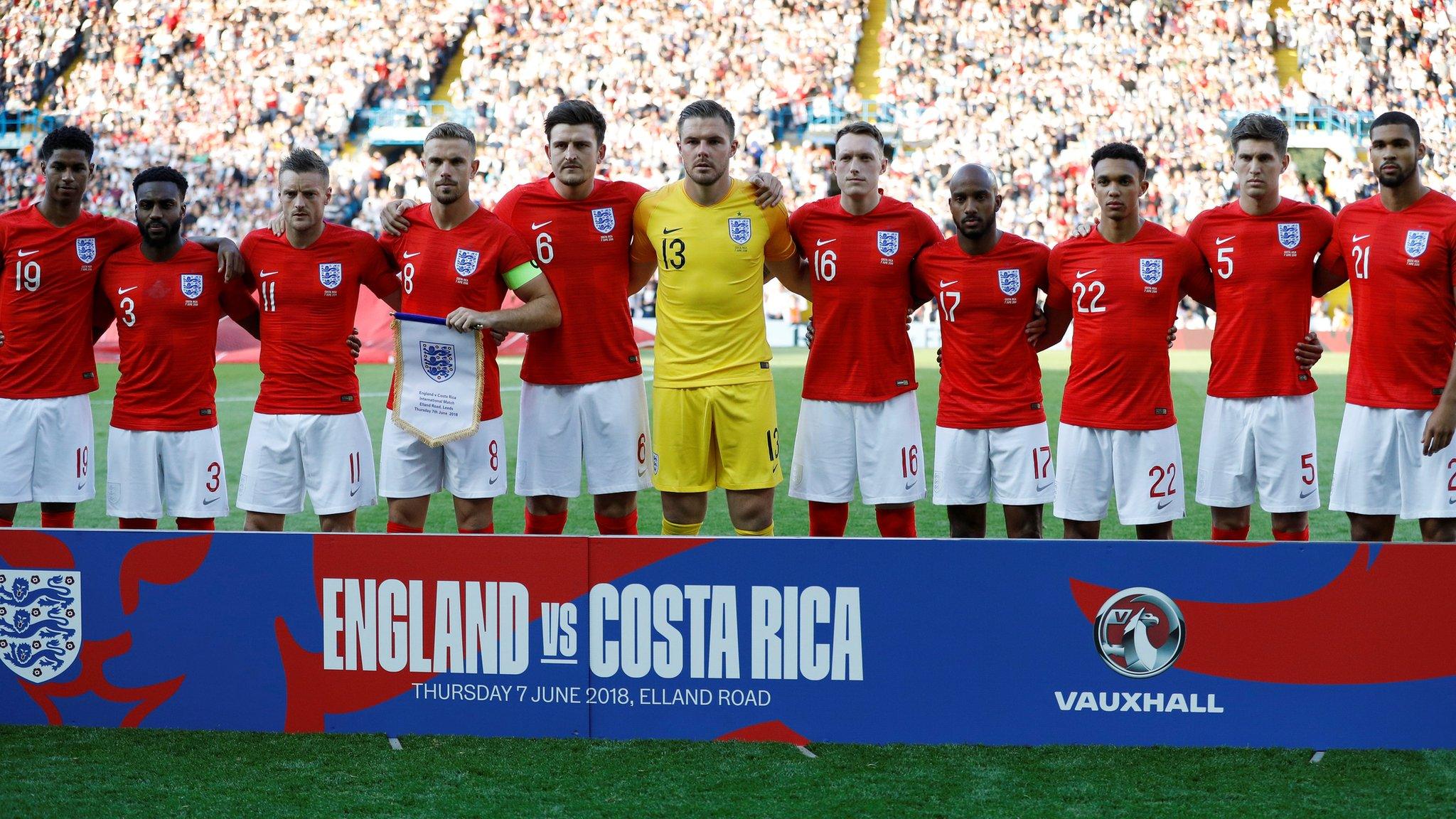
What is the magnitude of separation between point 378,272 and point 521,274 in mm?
699

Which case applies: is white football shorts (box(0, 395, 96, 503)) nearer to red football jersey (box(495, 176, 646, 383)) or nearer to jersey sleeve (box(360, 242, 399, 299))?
jersey sleeve (box(360, 242, 399, 299))

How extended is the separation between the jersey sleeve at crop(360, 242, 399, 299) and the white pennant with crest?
1.40ft

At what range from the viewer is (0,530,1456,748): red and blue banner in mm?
4012

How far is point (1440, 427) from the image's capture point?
16.6ft

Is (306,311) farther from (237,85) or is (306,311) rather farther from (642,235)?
(237,85)

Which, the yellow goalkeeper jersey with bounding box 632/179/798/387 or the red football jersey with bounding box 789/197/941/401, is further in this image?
the red football jersey with bounding box 789/197/941/401

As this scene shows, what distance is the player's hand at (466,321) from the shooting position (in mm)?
5039

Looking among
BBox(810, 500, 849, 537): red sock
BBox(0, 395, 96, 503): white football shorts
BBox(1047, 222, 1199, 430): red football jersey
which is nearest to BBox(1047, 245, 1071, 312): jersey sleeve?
BBox(1047, 222, 1199, 430): red football jersey

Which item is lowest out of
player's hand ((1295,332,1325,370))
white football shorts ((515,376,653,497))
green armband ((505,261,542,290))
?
white football shorts ((515,376,653,497))

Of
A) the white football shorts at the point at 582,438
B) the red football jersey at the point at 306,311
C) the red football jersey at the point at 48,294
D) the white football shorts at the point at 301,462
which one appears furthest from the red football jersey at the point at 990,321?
the red football jersey at the point at 48,294

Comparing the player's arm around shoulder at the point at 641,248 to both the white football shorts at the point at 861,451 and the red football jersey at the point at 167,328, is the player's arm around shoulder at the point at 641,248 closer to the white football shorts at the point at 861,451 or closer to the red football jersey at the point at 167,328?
the white football shorts at the point at 861,451

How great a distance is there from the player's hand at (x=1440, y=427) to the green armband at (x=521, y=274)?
3526mm

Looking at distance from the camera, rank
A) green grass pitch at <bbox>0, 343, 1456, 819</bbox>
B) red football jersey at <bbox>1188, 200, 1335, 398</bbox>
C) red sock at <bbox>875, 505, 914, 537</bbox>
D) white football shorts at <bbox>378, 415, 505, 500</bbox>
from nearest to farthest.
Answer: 1. green grass pitch at <bbox>0, 343, 1456, 819</bbox>
2. red football jersey at <bbox>1188, 200, 1335, 398</bbox>
3. white football shorts at <bbox>378, 415, 505, 500</bbox>
4. red sock at <bbox>875, 505, 914, 537</bbox>

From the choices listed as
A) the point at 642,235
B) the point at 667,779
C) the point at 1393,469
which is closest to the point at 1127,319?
the point at 1393,469
